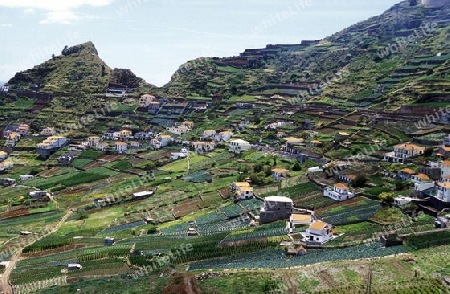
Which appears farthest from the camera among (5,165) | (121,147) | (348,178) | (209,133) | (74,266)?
(209,133)

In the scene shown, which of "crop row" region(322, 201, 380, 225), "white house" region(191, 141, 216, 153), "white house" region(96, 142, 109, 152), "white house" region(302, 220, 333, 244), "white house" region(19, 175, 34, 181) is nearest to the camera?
"white house" region(302, 220, 333, 244)

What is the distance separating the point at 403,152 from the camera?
5453 cm

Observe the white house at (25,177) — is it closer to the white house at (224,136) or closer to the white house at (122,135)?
the white house at (122,135)

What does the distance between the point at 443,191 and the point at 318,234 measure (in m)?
12.3

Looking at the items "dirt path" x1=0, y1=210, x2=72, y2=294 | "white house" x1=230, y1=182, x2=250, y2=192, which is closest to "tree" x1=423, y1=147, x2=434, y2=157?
"white house" x1=230, y1=182, x2=250, y2=192

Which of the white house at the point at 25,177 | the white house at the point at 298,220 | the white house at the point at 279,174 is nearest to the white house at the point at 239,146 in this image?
the white house at the point at 279,174

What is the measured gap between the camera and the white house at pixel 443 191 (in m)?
39.7

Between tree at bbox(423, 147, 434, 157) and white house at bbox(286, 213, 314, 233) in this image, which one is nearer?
white house at bbox(286, 213, 314, 233)

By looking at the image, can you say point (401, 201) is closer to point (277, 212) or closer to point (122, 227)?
point (277, 212)

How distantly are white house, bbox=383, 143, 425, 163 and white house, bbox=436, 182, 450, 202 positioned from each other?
43.3 ft

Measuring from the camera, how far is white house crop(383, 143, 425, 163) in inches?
2131

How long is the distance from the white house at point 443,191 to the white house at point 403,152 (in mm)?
13203

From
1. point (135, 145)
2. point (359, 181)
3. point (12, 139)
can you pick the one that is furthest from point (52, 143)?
point (359, 181)

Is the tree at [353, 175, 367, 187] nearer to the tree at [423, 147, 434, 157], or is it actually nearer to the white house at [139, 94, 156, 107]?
the tree at [423, 147, 434, 157]
